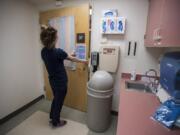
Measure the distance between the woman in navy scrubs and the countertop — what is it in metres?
0.97

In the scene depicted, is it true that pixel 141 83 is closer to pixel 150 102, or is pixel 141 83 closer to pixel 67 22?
pixel 150 102

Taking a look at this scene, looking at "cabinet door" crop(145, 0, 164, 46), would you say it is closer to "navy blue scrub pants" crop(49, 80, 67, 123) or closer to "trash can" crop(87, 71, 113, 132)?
"trash can" crop(87, 71, 113, 132)

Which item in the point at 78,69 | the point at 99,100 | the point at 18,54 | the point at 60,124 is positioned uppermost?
the point at 18,54

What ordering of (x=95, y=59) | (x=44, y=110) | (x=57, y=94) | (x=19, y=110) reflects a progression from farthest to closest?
(x=44, y=110) < (x=19, y=110) < (x=95, y=59) < (x=57, y=94)

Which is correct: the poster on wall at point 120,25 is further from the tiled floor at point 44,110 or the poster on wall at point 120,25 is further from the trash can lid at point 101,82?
the tiled floor at point 44,110

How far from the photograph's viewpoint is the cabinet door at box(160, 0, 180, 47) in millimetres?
922

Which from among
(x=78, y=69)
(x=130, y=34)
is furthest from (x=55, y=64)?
(x=130, y=34)

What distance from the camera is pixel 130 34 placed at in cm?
196

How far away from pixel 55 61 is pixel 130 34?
49.8 inches

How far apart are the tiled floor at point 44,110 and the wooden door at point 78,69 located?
155 millimetres

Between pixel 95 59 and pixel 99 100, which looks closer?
pixel 99 100

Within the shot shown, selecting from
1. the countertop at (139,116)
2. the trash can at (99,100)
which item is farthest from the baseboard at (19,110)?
the countertop at (139,116)

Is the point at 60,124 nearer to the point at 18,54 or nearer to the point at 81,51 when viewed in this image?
the point at 81,51

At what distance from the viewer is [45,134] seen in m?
1.83
